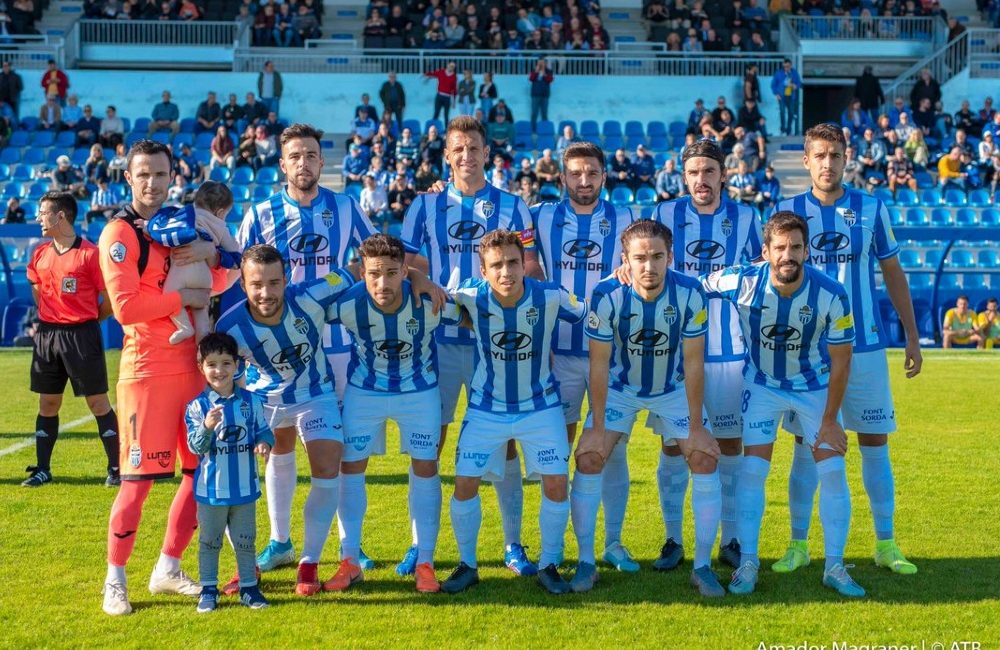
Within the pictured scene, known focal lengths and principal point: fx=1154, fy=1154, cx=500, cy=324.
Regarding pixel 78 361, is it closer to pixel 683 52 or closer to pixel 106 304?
pixel 106 304

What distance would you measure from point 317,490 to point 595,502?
1284 millimetres

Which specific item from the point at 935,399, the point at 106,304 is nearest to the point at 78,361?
the point at 106,304

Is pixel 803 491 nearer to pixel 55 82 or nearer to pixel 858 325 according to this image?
pixel 858 325

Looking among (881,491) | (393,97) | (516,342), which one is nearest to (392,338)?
(516,342)

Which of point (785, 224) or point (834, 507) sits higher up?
point (785, 224)

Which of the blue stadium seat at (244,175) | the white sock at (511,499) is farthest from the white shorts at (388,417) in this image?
the blue stadium seat at (244,175)

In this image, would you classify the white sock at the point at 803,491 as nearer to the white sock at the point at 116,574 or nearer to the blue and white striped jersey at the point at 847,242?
the blue and white striped jersey at the point at 847,242

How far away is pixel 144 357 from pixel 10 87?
67.2 feet

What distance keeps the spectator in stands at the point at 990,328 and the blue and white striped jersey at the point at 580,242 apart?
12.3 meters

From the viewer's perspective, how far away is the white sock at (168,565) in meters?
5.18

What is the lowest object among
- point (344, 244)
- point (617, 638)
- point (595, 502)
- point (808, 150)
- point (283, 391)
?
point (617, 638)

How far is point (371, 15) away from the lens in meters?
25.8

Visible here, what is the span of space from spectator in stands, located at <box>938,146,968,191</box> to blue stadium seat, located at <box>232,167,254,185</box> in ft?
42.6

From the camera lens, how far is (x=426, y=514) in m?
5.33
